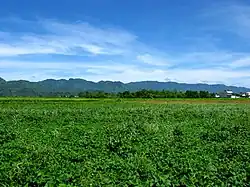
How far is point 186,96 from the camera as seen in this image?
9906 cm

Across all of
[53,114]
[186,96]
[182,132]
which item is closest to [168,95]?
[186,96]

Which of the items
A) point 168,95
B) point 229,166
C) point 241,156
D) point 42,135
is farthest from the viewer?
point 168,95

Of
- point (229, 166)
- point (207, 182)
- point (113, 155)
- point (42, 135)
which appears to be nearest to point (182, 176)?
point (207, 182)

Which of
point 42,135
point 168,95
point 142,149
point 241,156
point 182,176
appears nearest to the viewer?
point 182,176

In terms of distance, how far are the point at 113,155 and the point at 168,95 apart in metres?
85.3

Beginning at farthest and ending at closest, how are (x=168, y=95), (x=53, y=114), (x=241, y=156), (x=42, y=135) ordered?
(x=168, y=95) < (x=53, y=114) < (x=42, y=135) < (x=241, y=156)

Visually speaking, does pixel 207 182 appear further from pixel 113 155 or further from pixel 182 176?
Result: pixel 113 155

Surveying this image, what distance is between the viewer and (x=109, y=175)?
11.0 metres

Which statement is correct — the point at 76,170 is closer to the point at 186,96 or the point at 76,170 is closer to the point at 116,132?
the point at 116,132

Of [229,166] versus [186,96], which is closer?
[229,166]

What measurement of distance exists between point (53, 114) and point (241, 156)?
79.3 ft

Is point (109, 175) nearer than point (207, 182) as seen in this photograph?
No

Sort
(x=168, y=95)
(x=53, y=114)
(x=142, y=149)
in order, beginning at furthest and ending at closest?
1. (x=168, y=95)
2. (x=53, y=114)
3. (x=142, y=149)

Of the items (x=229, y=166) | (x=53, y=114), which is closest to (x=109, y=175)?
(x=229, y=166)
